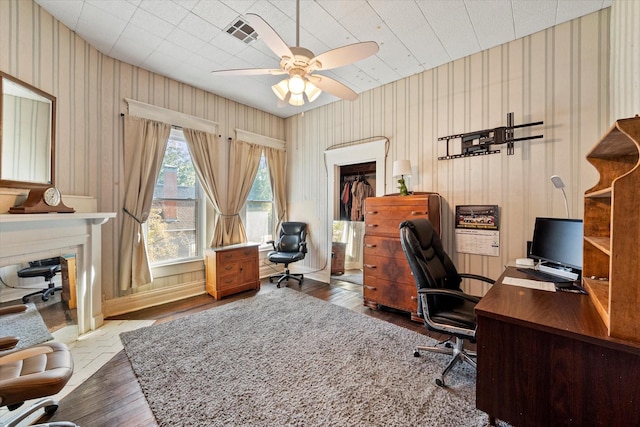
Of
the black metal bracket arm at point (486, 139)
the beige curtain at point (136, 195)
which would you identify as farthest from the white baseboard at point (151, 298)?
the black metal bracket arm at point (486, 139)

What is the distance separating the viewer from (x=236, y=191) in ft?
13.7

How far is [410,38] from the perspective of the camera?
263cm

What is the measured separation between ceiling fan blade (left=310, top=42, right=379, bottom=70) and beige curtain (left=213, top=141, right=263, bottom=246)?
2694 millimetres

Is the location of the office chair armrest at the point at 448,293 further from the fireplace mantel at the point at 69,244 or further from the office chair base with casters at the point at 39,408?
the fireplace mantel at the point at 69,244

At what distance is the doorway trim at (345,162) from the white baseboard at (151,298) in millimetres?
2094

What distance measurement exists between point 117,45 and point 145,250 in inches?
91.3

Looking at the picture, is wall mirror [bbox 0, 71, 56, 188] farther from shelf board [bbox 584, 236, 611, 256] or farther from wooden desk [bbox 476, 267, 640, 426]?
shelf board [bbox 584, 236, 611, 256]

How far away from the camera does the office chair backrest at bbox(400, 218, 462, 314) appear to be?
1.88 meters

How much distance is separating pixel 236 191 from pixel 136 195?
1370 mm

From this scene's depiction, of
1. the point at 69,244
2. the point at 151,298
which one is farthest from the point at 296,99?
the point at 151,298

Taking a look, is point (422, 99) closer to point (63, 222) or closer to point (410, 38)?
point (410, 38)

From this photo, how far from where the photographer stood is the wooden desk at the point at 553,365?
1.08m

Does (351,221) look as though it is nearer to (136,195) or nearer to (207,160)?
(207,160)

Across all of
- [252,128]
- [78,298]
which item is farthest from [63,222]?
[252,128]
